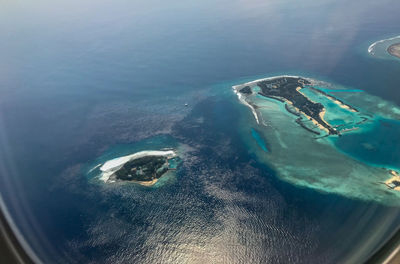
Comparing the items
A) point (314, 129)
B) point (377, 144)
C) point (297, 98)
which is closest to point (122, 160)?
point (314, 129)

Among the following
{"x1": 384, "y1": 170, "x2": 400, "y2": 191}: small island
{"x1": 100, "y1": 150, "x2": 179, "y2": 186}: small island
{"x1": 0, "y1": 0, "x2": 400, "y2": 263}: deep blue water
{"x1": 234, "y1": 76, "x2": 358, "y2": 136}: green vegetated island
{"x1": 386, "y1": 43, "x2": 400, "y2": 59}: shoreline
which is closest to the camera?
{"x1": 0, "y1": 0, "x2": 400, "y2": 263}: deep blue water

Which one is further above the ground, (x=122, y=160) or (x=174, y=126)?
(x=174, y=126)

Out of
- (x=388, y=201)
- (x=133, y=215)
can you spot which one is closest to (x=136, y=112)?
(x=133, y=215)

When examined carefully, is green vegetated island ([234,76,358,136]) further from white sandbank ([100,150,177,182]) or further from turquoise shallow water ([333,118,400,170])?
white sandbank ([100,150,177,182])

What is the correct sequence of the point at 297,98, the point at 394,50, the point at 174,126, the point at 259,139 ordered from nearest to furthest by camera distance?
1. the point at 259,139
2. the point at 174,126
3. the point at 297,98
4. the point at 394,50

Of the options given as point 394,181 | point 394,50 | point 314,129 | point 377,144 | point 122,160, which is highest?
point 394,50

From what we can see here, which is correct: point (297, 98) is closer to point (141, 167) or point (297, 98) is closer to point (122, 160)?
point (141, 167)

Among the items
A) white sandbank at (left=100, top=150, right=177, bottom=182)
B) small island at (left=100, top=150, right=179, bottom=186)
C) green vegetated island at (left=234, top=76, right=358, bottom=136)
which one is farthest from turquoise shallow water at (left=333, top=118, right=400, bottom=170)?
white sandbank at (left=100, top=150, right=177, bottom=182)

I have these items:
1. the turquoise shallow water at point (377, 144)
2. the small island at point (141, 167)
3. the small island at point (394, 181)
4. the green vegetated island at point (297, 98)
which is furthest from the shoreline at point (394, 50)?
the small island at point (141, 167)
